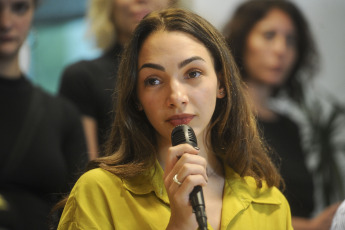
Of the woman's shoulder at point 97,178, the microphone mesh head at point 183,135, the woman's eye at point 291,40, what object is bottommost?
the woman's shoulder at point 97,178

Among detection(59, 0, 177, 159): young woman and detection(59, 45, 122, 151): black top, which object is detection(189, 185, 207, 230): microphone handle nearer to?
detection(59, 0, 177, 159): young woman

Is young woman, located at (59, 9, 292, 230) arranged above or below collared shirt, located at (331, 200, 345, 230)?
above

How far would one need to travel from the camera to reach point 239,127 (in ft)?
5.42

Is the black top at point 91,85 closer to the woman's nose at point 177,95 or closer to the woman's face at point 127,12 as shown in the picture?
the woman's face at point 127,12

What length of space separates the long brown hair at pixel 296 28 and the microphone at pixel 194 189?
141cm

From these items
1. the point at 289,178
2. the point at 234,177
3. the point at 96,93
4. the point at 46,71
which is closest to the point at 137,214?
the point at 234,177

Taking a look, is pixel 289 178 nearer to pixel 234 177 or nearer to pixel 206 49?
pixel 234 177

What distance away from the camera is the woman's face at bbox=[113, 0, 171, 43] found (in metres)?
2.38

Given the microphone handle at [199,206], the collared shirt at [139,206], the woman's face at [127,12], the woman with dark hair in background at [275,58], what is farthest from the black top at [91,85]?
the microphone handle at [199,206]

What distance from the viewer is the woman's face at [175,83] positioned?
1.48 meters

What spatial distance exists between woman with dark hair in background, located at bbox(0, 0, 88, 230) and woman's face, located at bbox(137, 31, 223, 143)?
50cm

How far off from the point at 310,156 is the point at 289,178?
0.88 m

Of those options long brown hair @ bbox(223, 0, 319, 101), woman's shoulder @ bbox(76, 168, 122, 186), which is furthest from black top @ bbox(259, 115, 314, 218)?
woman's shoulder @ bbox(76, 168, 122, 186)

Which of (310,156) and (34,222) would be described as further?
(310,156)
